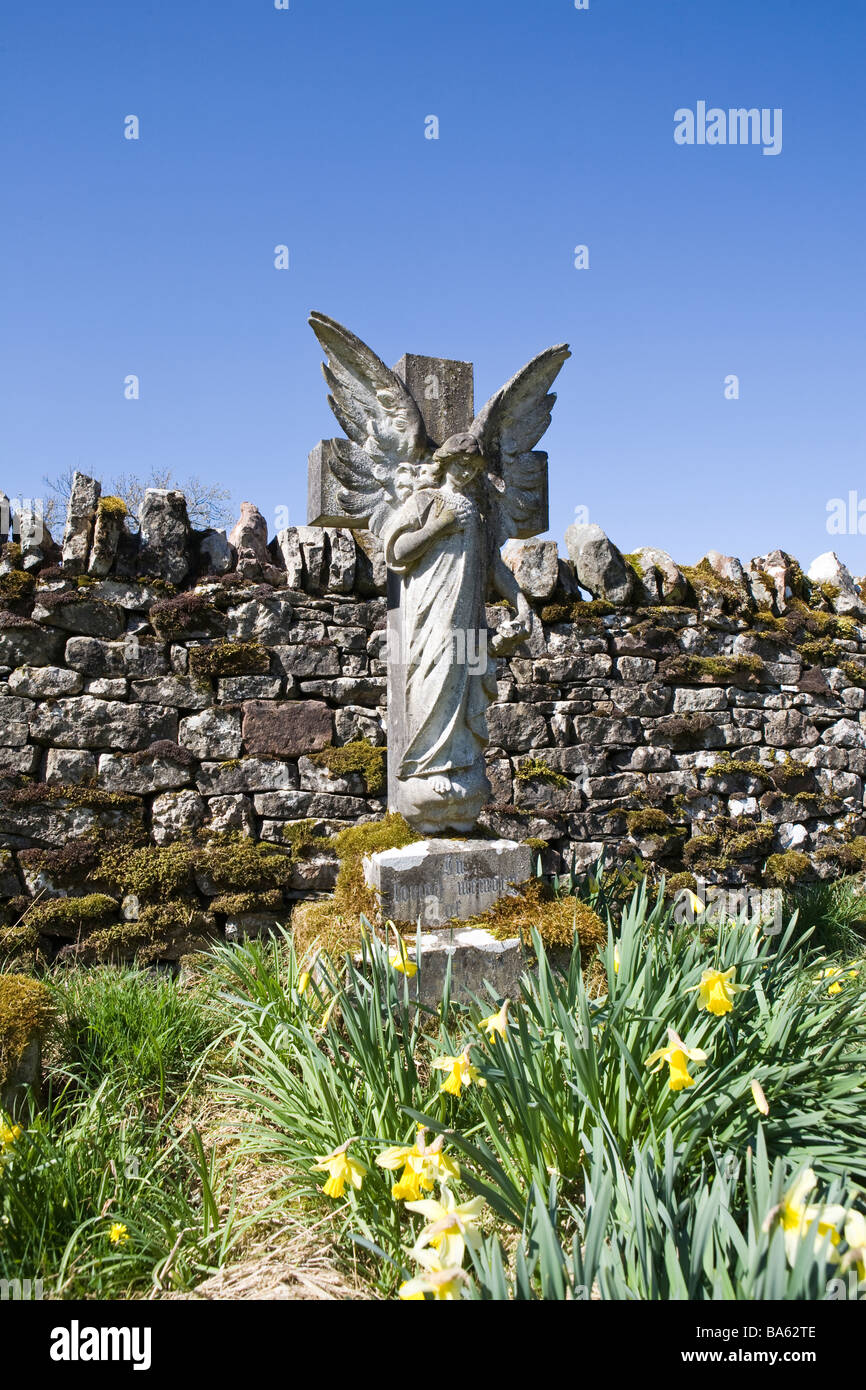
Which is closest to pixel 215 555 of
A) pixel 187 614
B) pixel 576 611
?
pixel 187 614

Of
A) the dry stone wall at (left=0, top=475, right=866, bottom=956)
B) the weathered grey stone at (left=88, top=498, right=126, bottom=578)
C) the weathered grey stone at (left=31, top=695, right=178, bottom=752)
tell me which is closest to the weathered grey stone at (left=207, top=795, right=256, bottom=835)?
the dry stone wall at (left=0, top=475, right=866, bottom=956)

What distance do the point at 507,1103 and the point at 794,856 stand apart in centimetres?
472

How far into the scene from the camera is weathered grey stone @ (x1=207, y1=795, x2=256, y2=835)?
536 cm

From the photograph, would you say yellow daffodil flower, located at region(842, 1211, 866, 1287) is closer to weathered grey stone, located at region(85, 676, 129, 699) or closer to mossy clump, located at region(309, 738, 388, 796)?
mossy clump, located at region(309, 738, 388, 796)

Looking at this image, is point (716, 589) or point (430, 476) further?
point (716, 589)

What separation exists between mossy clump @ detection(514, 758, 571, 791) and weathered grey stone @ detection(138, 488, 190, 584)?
8.21 ft

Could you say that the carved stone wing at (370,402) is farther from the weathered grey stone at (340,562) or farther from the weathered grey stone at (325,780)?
the weathered grey stone at (325,780)

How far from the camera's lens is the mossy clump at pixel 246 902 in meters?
5.23

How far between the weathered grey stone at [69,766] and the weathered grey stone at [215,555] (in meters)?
1.32

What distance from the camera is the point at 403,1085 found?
8.89 ft

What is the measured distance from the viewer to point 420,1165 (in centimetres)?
195

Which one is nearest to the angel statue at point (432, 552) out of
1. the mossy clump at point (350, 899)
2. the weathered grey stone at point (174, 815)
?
the mossy clump at point (350, 899)

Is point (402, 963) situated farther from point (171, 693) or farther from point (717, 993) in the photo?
point (171, 693)

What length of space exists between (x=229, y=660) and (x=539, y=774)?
85.6 inches
